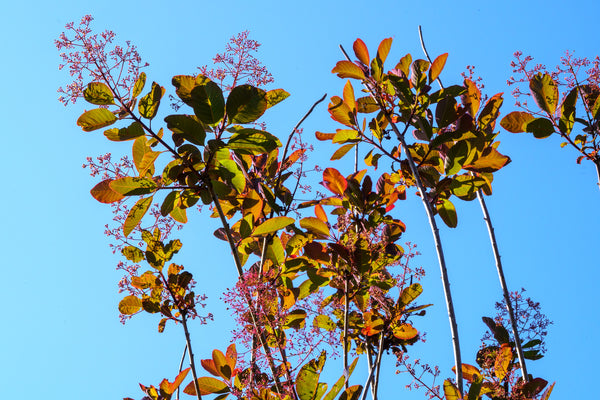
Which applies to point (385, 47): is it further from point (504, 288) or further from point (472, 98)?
point (504, 288)

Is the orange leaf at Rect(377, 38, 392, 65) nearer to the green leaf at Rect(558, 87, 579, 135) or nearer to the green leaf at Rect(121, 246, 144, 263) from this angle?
the green leaf at Rect(558, 87, 579, 135)

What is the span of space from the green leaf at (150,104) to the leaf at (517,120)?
1.56 metres

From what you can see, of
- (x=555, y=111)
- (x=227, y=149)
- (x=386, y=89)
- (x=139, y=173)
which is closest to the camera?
(x=227, y=149)

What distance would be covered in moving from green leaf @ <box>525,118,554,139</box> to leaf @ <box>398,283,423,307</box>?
944mm

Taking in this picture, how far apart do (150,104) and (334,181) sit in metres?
0.81

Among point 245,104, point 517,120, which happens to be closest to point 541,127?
point 517,120

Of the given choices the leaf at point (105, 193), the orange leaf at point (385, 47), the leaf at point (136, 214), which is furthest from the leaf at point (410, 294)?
the leaf at point (105, 193)

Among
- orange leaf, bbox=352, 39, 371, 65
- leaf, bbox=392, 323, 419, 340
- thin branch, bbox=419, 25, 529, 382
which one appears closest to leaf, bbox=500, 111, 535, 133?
thin branch, bbox=419, 25, 529, 382

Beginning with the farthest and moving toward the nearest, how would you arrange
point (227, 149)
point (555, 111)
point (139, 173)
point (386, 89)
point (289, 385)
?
point (555, 111) < point (386, 89) < point (139, 173) < point (227, 149) < point (289, 385)

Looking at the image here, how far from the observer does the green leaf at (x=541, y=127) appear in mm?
2592

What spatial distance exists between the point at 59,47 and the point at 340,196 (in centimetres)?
127

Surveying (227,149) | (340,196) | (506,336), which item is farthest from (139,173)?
(506,336)

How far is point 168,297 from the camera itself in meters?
2.19

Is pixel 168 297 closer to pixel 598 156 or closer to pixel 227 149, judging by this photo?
pixel 227 149
